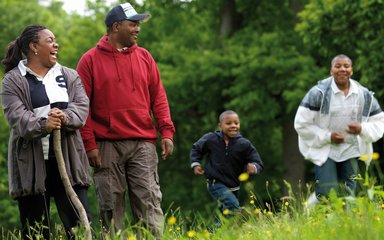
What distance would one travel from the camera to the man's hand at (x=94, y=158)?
7.71 meters

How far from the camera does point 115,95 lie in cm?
781

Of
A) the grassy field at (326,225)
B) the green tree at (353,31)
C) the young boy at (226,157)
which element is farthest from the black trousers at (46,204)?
the green tree at (353,31)

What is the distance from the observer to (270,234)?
5438 mm

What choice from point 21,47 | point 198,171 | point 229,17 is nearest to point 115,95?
point 21,47

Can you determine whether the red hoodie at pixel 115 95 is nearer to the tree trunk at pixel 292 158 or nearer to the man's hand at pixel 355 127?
the man's hand at pixel 355 127

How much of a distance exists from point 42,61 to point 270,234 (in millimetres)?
2612

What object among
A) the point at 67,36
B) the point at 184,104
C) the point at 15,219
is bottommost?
the point at 15,219

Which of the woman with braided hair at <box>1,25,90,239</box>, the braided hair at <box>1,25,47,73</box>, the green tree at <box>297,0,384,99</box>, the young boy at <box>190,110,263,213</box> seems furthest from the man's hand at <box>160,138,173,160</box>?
the green tree at <box>297,0,384,99</box>

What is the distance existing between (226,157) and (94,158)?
1.91 metres

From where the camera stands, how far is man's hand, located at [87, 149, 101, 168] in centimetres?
771

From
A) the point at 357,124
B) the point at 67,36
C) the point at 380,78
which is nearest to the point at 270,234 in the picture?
the point at 357,124

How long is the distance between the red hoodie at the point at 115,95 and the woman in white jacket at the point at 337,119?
1992 mm

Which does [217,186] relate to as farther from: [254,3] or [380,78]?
[254,3]

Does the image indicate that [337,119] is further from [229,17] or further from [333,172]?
[229,17]
